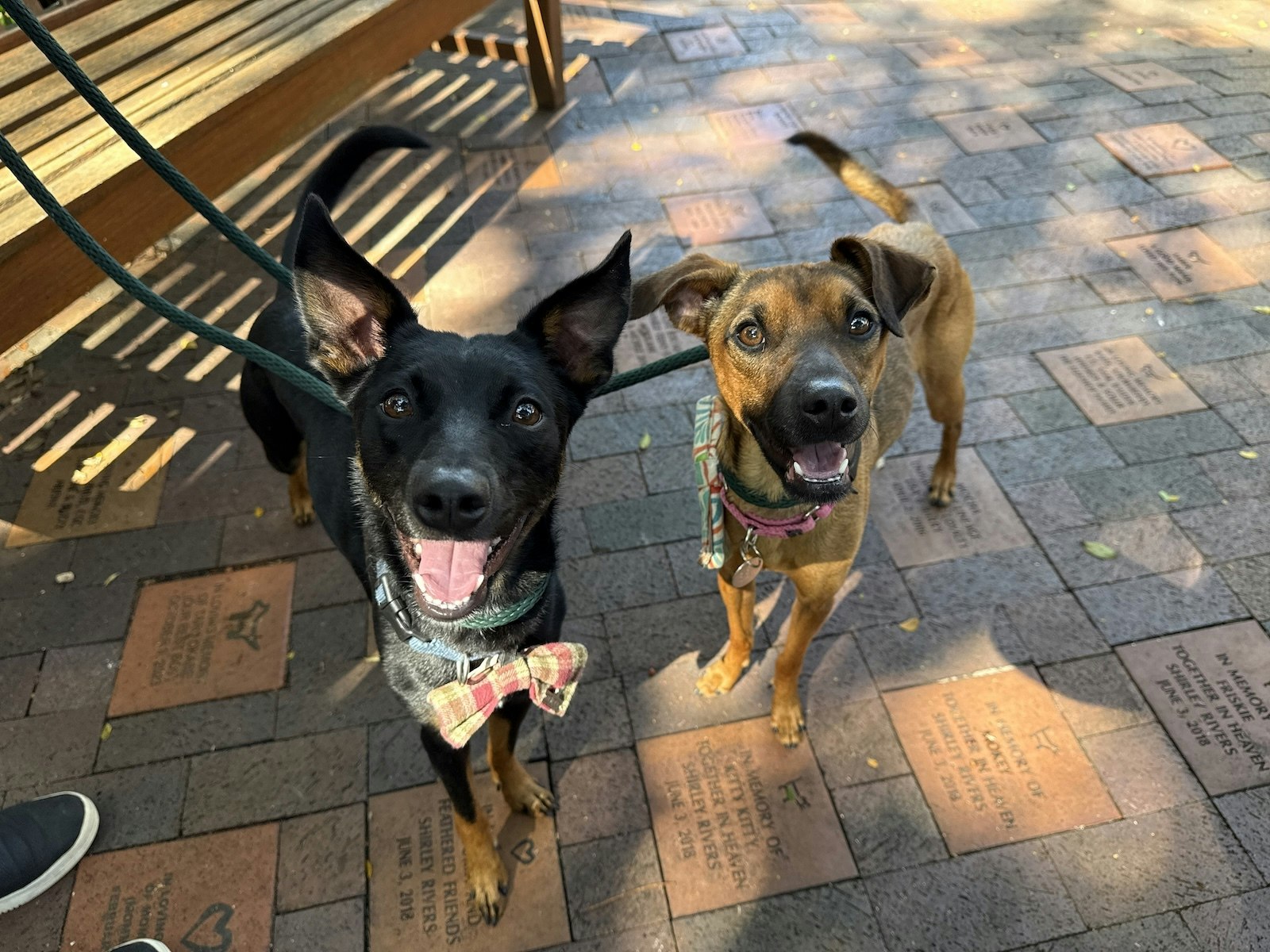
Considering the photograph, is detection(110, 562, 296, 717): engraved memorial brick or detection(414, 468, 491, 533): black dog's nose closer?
detection(414, 468, 491, 533): black dog's nose

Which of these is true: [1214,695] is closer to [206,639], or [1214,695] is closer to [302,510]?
[302,510]

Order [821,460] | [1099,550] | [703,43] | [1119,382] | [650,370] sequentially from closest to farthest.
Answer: [821,460] → [650,370] → [1099,550] → [1119,382] → [703,43]

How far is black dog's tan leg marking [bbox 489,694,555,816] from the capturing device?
108 inches

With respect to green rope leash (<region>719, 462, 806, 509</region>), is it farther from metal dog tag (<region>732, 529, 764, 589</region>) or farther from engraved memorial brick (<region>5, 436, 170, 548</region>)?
engraved memorial brick (<region>5, 436, 170, 548</region>)

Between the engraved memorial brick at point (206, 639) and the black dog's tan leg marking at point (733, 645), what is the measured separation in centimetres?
191

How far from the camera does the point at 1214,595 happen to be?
145 inches

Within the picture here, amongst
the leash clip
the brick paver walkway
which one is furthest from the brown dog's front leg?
the leash clip

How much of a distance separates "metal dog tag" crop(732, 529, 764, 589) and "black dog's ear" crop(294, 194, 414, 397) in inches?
56.9

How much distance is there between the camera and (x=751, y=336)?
2566 mm

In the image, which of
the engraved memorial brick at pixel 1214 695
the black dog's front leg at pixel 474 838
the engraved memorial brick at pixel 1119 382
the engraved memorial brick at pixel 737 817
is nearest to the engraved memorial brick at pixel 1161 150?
the engraved memorial brick at pixel 1119 382

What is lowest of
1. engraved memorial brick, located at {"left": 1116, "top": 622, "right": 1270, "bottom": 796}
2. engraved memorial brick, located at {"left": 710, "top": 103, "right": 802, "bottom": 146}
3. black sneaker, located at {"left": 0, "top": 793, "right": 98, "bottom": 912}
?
engraved memorial brick, located at {"left": 1116, "top": 622, "right": 1270, "bottom": 796}

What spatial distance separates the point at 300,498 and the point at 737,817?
261 cm

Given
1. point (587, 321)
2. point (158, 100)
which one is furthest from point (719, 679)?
point (158, 100)

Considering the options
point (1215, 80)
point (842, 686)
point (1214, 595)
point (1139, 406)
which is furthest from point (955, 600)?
point (1215, 80)
